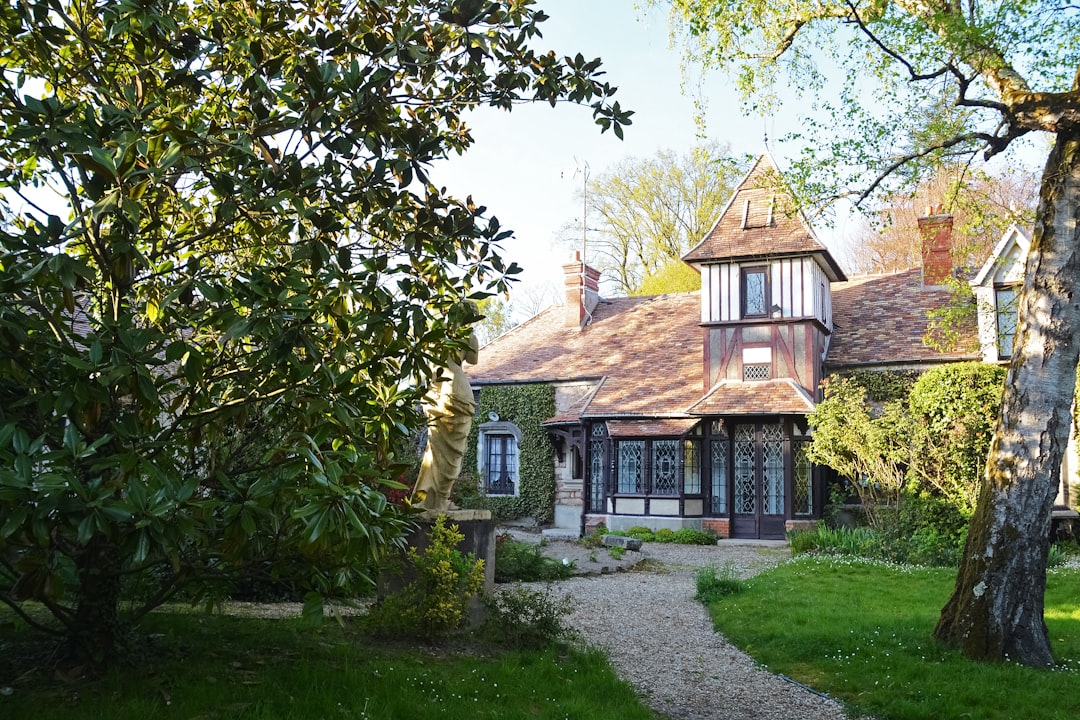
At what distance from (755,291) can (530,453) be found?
727 centimetres

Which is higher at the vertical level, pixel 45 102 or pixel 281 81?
pixel 281 81

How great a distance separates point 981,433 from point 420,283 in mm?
12613

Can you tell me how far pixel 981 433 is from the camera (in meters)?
14.6

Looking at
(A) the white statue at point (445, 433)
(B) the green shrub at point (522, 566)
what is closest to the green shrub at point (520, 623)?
(A) the white statue at point (445, 433)

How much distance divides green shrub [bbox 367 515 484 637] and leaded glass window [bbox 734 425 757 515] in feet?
45.7

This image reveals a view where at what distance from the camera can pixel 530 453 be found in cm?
2292

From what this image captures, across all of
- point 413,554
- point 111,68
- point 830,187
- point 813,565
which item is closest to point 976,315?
point 813,565

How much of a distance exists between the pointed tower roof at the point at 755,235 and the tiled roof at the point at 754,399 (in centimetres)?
295

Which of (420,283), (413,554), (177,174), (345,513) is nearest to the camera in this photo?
(345,513)

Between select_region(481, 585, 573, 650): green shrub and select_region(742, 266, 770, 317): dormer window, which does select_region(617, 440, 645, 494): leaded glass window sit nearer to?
select_region(742, 266, 770, 317): dormer window

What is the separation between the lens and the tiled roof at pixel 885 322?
19422mm

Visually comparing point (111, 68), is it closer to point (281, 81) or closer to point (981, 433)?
point (281, 81)

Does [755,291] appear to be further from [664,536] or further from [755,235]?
[664,536]

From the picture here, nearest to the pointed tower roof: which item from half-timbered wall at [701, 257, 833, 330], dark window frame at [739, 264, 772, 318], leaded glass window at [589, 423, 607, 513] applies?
half-timbered wall at [701, 257, 833, 330]
